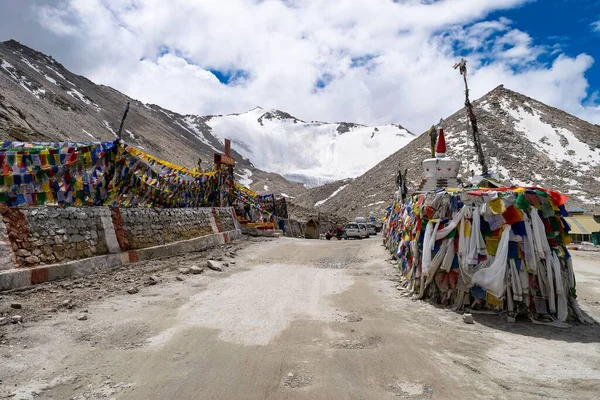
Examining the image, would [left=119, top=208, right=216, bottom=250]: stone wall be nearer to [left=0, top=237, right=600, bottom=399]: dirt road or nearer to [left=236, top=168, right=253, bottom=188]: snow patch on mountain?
[left=0, top=237, right=600, bottom=399]: dirt road

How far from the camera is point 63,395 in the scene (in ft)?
12.3

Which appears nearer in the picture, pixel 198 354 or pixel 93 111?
pixel 198 354

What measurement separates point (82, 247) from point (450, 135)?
75.2 metres

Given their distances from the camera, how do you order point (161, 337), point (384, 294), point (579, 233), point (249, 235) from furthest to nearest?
point (579, 233) < point (249, 235) < point (384, 294) < point (161, 337)

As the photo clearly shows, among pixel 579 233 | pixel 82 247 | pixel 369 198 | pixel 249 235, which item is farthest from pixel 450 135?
pixel 82 247

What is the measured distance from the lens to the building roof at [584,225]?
27.6 meters

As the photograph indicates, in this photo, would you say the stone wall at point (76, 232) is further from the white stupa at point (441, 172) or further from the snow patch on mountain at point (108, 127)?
the snow patch on mountain at point (108, 127)

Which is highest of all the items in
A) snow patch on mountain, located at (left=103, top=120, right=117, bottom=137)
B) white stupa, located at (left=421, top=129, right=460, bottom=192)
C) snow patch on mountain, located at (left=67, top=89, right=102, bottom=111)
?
snow patch on mountain, located at (left=67, top=89, right=102, bottom=111)

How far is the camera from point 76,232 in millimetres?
8781

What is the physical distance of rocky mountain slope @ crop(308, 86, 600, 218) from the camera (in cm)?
5853

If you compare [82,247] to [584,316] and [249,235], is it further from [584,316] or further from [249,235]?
[249,235]

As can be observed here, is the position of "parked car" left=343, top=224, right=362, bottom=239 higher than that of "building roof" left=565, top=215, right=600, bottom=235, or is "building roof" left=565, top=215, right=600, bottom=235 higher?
"building roof" left=565, top=215, right=600, bottom=235

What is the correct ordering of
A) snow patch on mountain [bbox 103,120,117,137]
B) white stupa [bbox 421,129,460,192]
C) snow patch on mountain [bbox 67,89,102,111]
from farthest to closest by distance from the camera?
1. snow patch on mountain [bbox 67,89,102,111]
2. snow patch on mountain [bbox 103,120,117,137]
3. white stupa [bbox 421,129,460,192]

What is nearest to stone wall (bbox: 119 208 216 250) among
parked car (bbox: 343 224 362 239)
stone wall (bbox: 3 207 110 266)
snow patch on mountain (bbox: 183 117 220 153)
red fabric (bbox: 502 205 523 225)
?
stone wall (bbox: 3 207 110 266)
